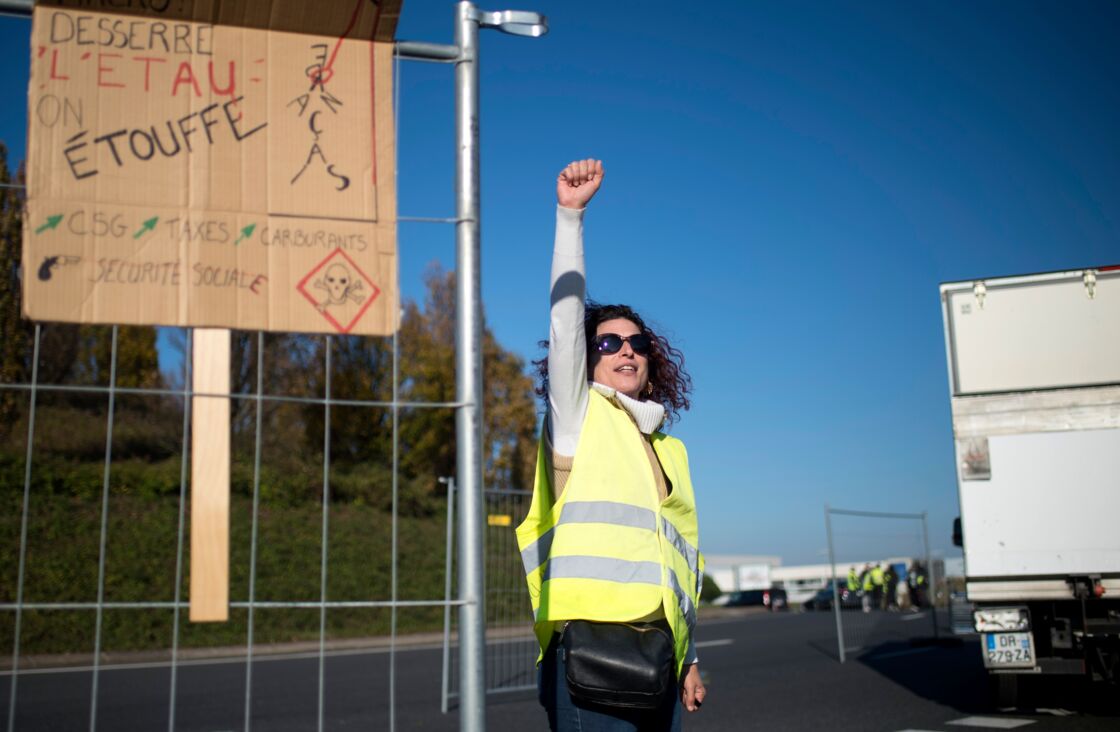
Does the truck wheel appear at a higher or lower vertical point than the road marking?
higher

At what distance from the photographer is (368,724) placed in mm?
9117

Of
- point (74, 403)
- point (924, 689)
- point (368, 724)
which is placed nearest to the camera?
point (368, 724)

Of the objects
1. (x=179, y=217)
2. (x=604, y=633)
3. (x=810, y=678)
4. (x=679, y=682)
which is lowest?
(x=810, y=678)

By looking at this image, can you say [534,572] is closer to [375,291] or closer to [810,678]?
[375,291]

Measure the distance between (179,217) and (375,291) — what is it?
547mm

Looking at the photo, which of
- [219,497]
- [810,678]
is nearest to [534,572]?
[219,497]

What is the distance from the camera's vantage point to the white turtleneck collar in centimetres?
300

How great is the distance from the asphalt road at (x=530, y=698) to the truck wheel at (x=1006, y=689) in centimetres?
12

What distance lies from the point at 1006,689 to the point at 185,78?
357 inches

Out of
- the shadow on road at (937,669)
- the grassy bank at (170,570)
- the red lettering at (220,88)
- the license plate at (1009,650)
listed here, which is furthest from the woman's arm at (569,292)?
the grassy bank at (170,570)

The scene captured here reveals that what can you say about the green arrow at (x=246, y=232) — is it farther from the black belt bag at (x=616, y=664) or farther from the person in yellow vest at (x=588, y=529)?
the black belt bag at (x=616, y=664)

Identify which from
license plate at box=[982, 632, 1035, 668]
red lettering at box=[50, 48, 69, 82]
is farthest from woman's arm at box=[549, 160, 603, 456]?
license plate at box=[982, 632, 1035, 668]

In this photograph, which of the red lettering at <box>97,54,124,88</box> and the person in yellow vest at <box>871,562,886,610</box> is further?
the person in yellow vest at <box>871,562,886,610</box>

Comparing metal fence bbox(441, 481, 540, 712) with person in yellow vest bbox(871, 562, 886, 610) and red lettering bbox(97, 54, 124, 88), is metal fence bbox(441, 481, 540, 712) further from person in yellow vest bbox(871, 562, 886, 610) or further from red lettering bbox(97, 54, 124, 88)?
person in yellow vest bbox(871, 562, 886, 610)
